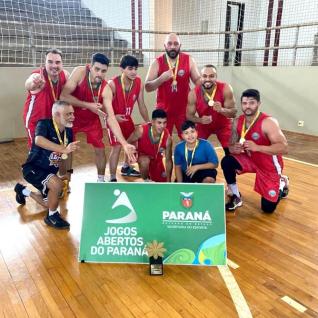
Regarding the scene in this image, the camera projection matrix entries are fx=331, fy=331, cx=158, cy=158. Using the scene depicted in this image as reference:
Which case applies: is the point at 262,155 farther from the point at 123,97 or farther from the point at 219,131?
the point at 123,97

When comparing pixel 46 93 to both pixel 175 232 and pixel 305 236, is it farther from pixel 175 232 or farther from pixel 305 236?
pixel 305 236

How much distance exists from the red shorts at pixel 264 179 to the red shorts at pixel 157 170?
2.40 feet

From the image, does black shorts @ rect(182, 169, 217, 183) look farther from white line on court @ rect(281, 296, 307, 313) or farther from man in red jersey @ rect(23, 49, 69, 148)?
man in red jersey @ rect(23, 49, 69, 148)

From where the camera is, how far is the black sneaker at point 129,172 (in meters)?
3.74

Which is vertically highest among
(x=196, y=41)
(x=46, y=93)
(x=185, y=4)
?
(x=185, y=4)

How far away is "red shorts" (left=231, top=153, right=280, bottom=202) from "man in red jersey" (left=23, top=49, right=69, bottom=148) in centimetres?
177

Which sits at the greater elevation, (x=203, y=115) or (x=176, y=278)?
(x=203, y=115)

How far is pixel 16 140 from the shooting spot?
211 inches

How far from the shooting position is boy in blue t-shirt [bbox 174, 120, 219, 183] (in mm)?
2734

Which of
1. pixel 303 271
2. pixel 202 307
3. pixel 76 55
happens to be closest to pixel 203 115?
pixel 303 271

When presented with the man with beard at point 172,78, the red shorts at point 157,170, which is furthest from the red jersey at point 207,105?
the red shorts at point 157,170

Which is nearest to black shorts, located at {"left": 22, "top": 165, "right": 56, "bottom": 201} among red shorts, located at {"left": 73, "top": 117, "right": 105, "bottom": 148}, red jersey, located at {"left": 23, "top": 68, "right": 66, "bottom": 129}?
red jersey, located at {"left": 23, "top": 68, "right": 66, "bottom": 129}

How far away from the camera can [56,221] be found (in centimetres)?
248

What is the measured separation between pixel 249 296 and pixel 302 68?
5117 millimetres
